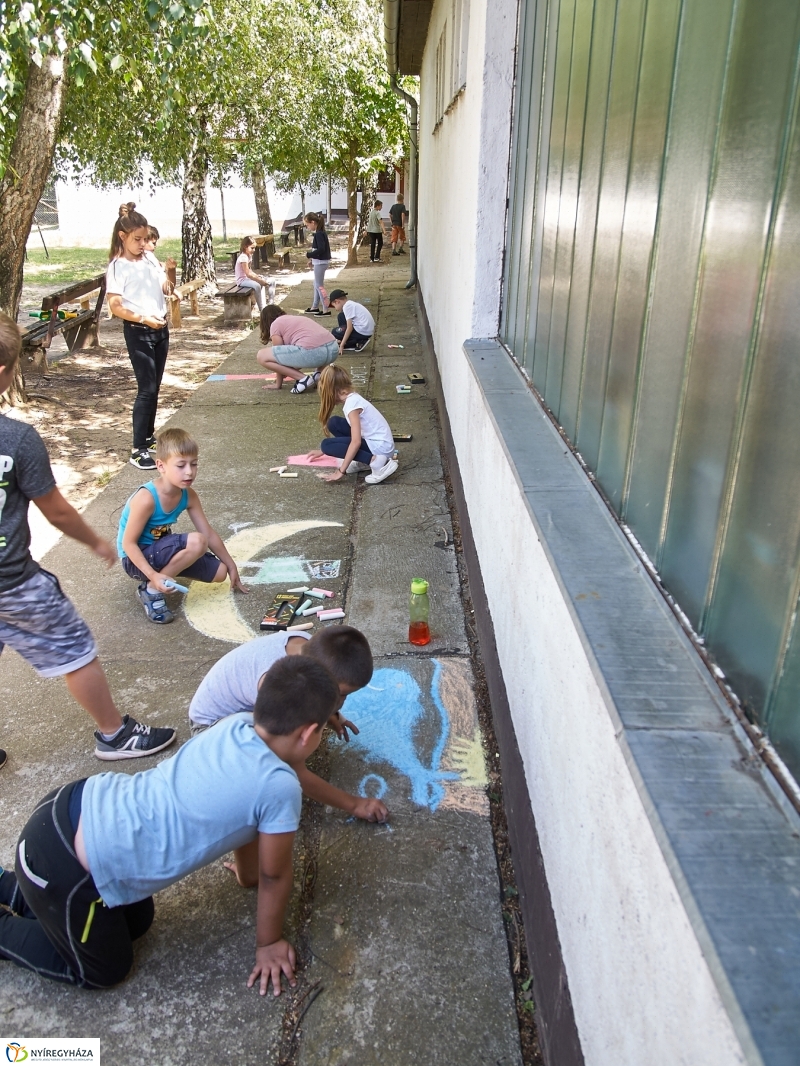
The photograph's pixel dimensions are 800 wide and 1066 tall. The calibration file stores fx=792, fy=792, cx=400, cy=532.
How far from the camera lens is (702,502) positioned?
1.57 m

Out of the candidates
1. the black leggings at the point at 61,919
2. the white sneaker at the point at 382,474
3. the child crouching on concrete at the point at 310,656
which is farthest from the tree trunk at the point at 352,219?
the black leggings at the point at 61,919

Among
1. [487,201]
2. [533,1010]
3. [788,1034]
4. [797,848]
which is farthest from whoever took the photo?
[487,201]

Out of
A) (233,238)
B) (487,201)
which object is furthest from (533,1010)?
(233,238)

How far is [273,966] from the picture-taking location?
7.14 feet

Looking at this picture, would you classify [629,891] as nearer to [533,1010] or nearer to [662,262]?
[533,1010]

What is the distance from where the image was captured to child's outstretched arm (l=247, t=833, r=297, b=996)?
2.14 meters

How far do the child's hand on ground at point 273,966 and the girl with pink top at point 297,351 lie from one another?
674cm

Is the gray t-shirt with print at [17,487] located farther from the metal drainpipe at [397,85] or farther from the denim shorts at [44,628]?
the metal drainpipe at [397,85]

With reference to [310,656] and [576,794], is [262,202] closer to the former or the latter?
[310,656]

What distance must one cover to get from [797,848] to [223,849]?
5.15ft

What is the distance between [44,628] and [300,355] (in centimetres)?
611

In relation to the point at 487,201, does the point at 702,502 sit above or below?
below

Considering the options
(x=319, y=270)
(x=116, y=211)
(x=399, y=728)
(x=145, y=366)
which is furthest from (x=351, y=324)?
(x=116, y=211)

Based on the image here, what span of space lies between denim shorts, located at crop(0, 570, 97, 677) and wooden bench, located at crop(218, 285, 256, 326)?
450 inches
